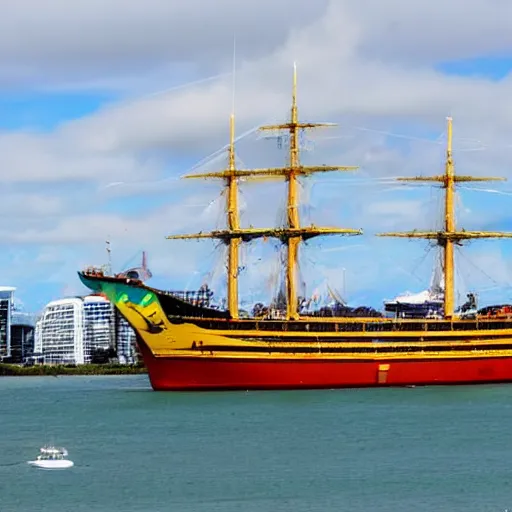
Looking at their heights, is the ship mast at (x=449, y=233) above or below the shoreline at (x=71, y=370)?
above

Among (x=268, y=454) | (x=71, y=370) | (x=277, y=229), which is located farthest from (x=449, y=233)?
(x=71, y=370)

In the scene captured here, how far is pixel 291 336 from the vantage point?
254ft

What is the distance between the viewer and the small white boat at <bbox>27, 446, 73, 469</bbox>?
45.0m

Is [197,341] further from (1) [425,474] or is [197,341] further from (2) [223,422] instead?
(1) [425,474]

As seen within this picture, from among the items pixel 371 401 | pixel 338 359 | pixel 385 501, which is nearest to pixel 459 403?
pixel 371 401

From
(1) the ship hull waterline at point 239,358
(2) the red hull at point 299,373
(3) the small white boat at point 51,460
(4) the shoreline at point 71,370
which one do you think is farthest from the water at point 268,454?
(4) the shoreline at point 71,370

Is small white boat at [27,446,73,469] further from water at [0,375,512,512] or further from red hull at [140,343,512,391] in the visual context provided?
red hull at [140,343,512,391]

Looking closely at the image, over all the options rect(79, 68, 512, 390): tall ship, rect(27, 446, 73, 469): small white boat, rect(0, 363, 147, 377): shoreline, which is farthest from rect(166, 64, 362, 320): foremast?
rect(0, 363, 147, 377): shoreline

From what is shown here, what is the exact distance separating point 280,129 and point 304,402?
1934 centimetres

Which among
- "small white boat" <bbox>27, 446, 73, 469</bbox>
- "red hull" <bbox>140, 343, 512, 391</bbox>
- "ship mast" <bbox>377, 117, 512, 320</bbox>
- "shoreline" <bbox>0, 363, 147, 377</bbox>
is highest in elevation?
"ship mast" <bbox>377, 117, 512, 320</bbox>

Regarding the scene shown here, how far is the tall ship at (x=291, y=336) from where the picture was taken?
76125mm

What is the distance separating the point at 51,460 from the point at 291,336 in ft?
107

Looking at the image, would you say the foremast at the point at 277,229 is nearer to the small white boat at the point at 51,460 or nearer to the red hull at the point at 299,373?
the red hull at the point at 299,373

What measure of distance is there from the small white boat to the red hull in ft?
90.9
